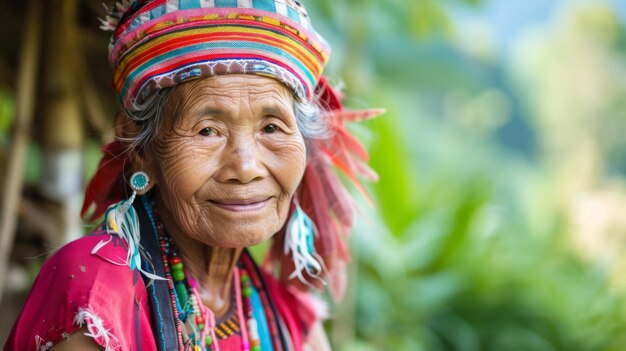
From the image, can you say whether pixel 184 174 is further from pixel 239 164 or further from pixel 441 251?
pixel 441 251

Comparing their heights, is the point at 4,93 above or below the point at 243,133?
above

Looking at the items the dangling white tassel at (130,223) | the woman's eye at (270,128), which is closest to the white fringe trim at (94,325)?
the dangling white tassel at (130,223)

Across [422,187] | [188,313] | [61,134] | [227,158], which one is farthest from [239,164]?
[422,187]

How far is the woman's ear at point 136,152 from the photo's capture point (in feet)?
5.87

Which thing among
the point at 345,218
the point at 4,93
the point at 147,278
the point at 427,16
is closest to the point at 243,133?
the point at 147,278

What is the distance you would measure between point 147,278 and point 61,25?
5.66ft

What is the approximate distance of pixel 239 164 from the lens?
5.48ft

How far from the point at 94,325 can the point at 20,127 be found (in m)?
1.68

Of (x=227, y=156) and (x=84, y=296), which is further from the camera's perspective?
(x=227, y=156)

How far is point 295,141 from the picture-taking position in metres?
1.79

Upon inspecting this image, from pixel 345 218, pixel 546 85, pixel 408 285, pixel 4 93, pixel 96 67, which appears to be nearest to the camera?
pixel 345 218

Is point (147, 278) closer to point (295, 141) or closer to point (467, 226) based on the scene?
point (295, 141)

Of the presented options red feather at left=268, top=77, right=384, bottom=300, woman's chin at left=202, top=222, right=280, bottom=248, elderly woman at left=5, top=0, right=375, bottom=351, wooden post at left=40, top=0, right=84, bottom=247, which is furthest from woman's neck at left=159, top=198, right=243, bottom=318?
wooden post at left=40, top=0, right=84, bottom=247

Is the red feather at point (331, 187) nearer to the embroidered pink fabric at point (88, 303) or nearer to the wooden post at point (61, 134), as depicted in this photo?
the embroidered pink fabric at point (88, 303)
